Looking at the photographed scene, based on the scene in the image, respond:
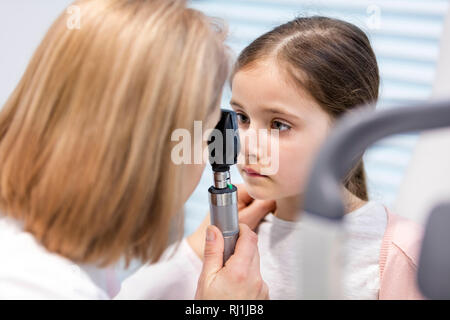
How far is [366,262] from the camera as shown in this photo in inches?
30.7

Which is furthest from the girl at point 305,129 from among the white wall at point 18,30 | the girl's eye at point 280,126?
the white wall at point 18,30

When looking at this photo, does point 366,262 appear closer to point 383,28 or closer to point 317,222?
point 317,222

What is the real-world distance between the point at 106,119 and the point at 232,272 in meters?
0.24

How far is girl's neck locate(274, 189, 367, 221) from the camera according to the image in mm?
820

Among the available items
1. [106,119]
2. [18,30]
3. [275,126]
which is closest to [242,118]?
[275,126]

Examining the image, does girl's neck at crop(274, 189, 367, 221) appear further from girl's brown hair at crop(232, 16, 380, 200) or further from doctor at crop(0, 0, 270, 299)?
doctor at crop(0, 0, 270, 299)

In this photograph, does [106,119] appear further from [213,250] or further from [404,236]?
[404,236]

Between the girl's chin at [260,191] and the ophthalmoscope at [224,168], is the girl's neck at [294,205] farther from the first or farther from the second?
the ophthalmoscope at [224,168]

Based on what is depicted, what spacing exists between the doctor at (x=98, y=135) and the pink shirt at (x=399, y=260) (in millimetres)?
254

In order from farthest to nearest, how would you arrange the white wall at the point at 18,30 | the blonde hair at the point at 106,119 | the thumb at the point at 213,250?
1. the white wall at the point at 18,30
2. the thumb at the point at 213,250
3. the blonde hair at the point at 106,119

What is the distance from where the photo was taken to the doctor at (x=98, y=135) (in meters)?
0.56

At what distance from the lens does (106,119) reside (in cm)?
56

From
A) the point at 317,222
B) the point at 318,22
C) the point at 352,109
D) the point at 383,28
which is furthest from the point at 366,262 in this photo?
the point at 383,28

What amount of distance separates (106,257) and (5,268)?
11 cm
